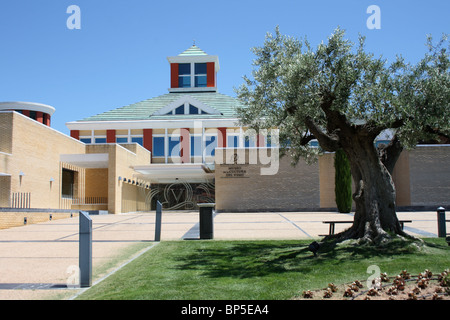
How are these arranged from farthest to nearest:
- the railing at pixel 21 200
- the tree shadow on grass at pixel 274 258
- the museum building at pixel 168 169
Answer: the museum building at pixel 168 169
the railing at pixel 21 200
the tree shadow on grass at pixel 274 258

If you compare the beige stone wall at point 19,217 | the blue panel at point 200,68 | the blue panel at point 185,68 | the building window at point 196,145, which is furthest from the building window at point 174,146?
the beige stone wall at point 19,217

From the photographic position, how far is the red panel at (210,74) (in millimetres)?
49219

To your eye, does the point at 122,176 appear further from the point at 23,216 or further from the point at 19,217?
the point at 19,217

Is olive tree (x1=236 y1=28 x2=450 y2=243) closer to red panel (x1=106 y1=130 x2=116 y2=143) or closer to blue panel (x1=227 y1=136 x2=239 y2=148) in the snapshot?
blue panel (x1=227 y1=136 x2=239 y2=148)

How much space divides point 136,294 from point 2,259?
525 cm

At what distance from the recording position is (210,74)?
4947cm

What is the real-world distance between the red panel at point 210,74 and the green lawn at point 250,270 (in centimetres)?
3956

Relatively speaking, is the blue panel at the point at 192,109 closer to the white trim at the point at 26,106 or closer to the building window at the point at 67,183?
the building window at the point at 67,183

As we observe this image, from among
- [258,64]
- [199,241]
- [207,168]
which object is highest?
[258,64]

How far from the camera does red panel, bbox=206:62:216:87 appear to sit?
4922cm

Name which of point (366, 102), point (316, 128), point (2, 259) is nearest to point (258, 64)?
point (316, 128)

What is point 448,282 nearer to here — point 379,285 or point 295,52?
point 379,285

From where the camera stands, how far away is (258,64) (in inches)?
441

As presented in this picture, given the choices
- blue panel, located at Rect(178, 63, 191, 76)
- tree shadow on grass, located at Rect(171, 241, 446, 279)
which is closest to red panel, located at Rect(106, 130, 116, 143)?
blue panel, located at Rect(178, 63, 191, 76)
